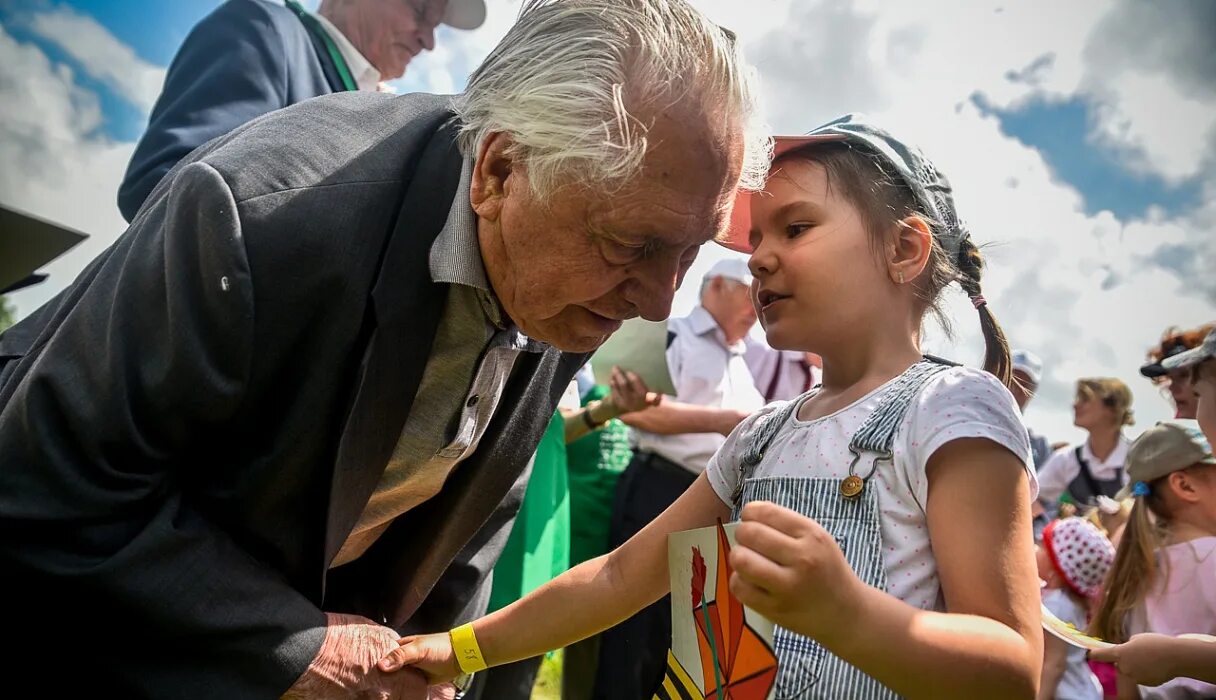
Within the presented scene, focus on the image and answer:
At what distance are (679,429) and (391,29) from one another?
1851mm

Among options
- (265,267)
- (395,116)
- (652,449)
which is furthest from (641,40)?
(652,449)

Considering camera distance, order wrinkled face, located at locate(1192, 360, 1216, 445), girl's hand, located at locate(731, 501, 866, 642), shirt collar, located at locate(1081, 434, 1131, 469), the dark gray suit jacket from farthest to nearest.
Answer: shirt collar, located at locate(1081, 434, 1131, 469) → wrinkled face, located at locate(1192, 360, 1216, 445) → the dark gray suit jacket → girl's hand, located at locate(731, 501, 866, 642)

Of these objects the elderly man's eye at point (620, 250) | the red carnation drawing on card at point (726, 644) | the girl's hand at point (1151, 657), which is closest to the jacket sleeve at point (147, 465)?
the elderly man's eye at point (620, 250)

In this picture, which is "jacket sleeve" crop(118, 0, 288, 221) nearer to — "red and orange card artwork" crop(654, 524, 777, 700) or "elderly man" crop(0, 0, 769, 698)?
"elderly man" crop(0, 0, 769, 698)

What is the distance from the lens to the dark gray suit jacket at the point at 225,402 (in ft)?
4.57

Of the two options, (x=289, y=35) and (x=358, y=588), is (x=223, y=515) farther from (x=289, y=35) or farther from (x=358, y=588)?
(x=289, y=35)

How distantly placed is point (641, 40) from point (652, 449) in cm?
238

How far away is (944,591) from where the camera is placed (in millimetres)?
1241

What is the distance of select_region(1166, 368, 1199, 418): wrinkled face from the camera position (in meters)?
3.59

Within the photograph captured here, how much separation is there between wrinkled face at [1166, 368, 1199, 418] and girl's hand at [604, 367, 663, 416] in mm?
2099

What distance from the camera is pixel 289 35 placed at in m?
2.67

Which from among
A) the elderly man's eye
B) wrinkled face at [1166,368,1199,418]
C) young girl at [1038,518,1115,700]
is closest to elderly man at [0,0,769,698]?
the elderly man's eye

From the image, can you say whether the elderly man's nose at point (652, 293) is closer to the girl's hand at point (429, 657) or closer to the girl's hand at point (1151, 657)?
the girl's hand at point (429, 657)

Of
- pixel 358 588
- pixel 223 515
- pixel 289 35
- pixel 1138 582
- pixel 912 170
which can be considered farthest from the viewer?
pixel 1138 582
